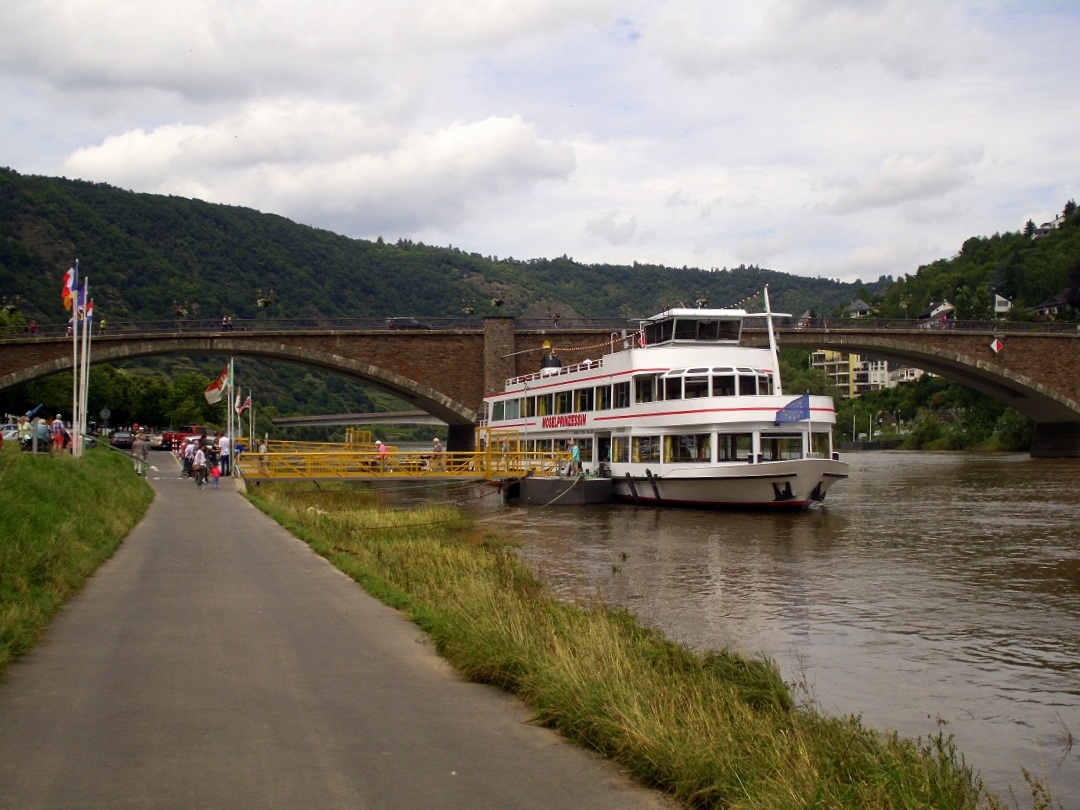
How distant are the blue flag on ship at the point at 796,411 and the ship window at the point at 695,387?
295 cm

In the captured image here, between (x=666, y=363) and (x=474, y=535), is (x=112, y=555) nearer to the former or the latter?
(x=474, y=535)

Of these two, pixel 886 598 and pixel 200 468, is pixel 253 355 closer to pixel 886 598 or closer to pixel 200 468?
pixel 200 468

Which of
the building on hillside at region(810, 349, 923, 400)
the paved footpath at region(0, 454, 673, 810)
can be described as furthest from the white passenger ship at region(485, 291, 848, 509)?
the building on hillside at region(810, 349, 923, 400)

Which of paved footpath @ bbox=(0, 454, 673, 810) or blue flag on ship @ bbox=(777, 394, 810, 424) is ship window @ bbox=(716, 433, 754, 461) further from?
paved footpath @ bbox=(0, 454, 673, 810)

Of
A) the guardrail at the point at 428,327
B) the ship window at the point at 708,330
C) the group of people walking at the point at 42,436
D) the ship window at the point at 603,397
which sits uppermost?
the guardrail at the point at 428,327

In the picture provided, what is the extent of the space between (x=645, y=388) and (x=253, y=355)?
3590cm

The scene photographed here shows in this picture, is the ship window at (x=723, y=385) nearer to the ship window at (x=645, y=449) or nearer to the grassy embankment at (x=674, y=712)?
the ship window at (x=645, y=449)

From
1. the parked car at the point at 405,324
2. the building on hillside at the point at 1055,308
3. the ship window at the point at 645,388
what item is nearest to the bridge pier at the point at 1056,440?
the building on hillside at the point at 1055,308

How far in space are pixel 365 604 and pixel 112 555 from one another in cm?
591

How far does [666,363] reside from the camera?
3588 cm

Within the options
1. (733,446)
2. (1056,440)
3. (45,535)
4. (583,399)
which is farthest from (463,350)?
(45,535)

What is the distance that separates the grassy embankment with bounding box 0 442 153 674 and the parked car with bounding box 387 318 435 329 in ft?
137

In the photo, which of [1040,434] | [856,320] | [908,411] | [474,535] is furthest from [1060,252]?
[474,535]

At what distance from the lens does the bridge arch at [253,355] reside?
2464 inches
